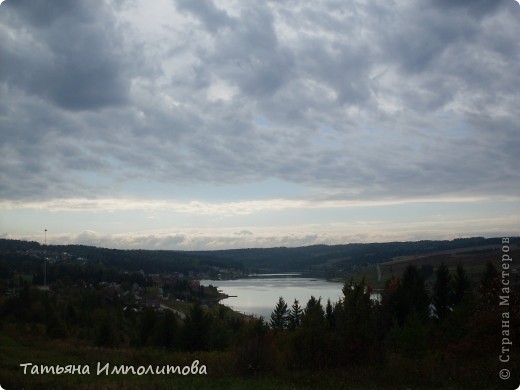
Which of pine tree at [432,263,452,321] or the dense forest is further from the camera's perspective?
pine tree at [432,263,452,321]

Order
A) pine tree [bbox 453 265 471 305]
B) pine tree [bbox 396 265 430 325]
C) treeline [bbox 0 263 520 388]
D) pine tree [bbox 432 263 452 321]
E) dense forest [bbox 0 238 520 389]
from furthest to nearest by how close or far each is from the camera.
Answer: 1. pine tree [bbox 432 263 452 321]
2. pine tree [bbox 453 265 471 305]
3. pine tree [bbox 396 265 430 325]
4. treeline [bbox 0 263 520 388]
5. dense forest [bbox 0 238 520 389]

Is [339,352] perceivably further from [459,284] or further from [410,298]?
[459,284]

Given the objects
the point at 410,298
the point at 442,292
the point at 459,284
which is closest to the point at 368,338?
the point at 410,298

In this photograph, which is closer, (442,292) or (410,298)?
(410,298)

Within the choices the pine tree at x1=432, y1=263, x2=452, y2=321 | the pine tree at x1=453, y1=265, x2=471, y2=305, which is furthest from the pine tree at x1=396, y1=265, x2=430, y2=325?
the pine tree at x1=432, y1=263, x2=452, y2=321

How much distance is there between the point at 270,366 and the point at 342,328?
5.30m

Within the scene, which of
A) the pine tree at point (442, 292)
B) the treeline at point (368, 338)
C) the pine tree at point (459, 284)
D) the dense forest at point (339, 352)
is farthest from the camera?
the pine tree at point (442, 292)

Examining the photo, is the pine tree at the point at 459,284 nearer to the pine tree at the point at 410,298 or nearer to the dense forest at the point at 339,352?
the pine tree at the point at 410,298

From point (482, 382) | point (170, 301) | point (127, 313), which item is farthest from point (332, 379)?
point (170, 301)

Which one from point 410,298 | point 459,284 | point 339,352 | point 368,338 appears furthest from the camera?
point 459,284

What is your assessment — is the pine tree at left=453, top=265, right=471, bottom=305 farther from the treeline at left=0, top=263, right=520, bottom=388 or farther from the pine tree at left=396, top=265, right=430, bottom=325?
the pine tree at left=396, top=265, right=430, bottom=325

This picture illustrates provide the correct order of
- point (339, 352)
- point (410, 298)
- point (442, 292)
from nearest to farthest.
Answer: point (339, 352), point (410, 298), point (442, 292)

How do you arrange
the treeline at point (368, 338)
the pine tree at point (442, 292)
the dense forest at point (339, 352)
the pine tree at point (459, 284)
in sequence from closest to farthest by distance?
the dense forest at point (339, 352), the treeline at point (368, 338), the pine tree at point (459, 284), the pine tree at point (442, 292)

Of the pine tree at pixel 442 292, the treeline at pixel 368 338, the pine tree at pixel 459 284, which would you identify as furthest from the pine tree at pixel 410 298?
the pine tree at pixel 442 292
